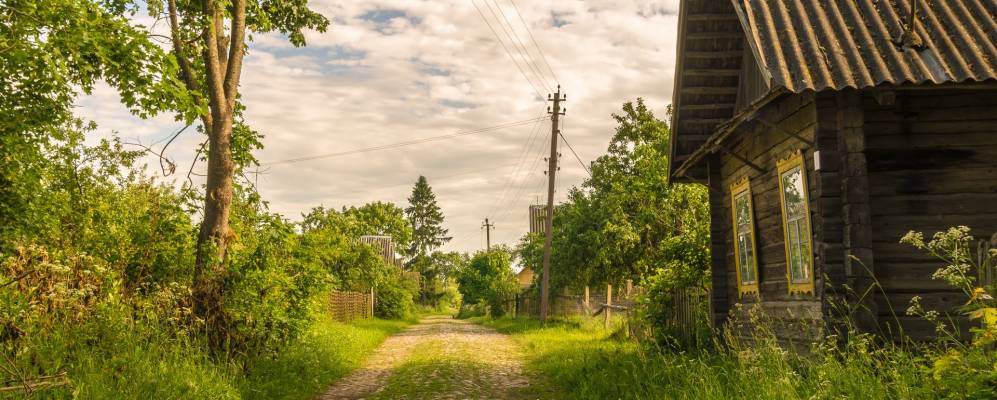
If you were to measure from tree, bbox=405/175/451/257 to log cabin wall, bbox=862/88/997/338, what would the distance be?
3280 inches

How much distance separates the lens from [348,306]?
103ft

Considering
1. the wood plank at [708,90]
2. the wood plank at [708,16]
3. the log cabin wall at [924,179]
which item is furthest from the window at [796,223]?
the wood plank at [708,90]

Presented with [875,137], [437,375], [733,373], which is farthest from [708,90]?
[437,375]

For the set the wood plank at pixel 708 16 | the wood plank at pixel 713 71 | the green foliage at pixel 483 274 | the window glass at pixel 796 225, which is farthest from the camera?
the green foliage at pixel 483 274

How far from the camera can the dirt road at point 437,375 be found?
38.1ft

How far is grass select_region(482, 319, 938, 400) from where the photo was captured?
6246mm

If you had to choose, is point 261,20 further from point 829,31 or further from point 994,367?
point 994,367

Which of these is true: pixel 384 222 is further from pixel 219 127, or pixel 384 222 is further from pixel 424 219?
pixel 219 127

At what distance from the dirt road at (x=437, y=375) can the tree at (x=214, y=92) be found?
2.48 m

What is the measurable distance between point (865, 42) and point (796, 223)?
2314 millimetres

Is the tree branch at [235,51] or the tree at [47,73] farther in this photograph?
the tree branch at [235,51]

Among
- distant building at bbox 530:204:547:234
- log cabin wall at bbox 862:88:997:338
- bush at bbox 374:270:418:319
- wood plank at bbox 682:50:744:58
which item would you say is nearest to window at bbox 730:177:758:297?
wood plank at bbox 682:50:744:58

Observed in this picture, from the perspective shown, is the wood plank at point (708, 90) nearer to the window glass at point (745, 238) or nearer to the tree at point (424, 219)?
the window glass at point (745, 238)

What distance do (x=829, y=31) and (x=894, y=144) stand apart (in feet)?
4.95
